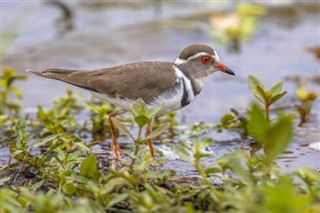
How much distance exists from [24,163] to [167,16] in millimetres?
6781

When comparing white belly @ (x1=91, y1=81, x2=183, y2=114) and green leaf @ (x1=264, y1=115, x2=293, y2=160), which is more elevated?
green leaf @ (x1=264, y1=115, x2=293, y2=160)

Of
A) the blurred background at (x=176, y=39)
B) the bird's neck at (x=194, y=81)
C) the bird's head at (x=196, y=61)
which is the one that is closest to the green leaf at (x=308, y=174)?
the bird's neck at (x=194, y=81)

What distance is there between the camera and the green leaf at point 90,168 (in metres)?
4.58

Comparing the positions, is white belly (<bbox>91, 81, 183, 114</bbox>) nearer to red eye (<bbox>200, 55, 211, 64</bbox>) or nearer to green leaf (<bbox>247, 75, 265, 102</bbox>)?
red eye (<bbox>200, 55, 211, 64</bbox>)

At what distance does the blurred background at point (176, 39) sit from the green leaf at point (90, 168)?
3.38 m

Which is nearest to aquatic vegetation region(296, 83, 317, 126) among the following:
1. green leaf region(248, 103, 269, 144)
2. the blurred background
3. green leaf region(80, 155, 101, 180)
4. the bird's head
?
the blurred background

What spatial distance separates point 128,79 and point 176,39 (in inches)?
182

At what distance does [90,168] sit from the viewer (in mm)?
4613

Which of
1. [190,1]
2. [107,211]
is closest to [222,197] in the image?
[107,211]

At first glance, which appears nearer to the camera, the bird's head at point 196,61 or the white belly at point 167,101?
the white belly at point 167,101

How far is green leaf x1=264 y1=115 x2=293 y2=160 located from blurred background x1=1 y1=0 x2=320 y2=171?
422cm

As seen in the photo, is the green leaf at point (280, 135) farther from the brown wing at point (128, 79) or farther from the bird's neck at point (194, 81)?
the bird's neck at point (194, 81)

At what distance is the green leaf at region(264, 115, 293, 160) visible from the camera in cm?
354

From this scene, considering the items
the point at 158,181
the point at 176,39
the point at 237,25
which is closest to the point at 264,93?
the point at 158,181
